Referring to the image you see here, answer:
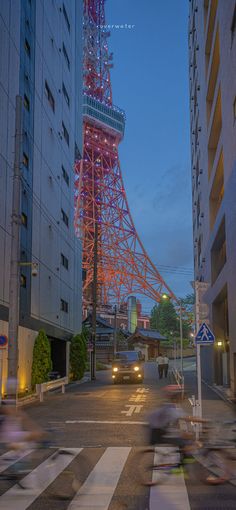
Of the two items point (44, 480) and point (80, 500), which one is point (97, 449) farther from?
point (80, 500)

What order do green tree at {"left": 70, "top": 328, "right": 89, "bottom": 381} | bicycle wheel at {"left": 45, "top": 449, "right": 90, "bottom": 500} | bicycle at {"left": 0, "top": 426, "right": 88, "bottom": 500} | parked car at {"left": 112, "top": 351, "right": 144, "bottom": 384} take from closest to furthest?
bicycle wheel at {"left": 45, "top": 449, "right": 90, "bottom": 500} → bicycle at {"left": 0, "top": 426, "right": 88, "bottom": 500} → parked car at {"left": 112, "top": 351, "right": 144, "bottom": 384} → green tree at {"left": 70, "top": 328, "right": 89, "bottom": 381}

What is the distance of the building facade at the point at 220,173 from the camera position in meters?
21.1

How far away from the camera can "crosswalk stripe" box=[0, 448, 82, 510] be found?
22.7ft

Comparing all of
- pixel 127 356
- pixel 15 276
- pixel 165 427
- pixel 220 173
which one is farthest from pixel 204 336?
pixel 127 356

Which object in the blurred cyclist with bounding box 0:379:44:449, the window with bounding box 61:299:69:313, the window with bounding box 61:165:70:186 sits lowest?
the blurred cyclist with bounding box 0:379:44:449

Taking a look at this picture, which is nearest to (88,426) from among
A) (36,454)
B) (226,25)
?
(36,454)

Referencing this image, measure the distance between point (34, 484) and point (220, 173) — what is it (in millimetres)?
23053

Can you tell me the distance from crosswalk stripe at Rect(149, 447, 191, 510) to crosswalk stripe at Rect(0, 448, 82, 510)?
1.39 meters

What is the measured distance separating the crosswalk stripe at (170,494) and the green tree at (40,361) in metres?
18.5

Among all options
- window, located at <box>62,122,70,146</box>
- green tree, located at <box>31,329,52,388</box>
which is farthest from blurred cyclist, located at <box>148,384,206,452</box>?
window, located at <box>62,122,70,146</box>

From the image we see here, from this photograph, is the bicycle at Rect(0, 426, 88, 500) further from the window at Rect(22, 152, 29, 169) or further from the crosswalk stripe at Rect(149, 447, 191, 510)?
the window at Rect(22, 152, 29, 169)

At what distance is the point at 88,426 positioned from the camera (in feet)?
47.9

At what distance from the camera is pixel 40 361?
26.5 m

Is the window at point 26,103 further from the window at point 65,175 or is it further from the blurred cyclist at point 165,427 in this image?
the blurred cyclist at point 165,427
